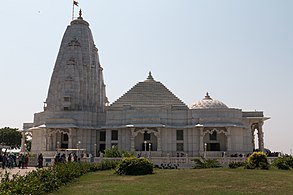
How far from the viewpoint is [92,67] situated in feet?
167

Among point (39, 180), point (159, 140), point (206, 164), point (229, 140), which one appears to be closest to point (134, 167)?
point (206, 164)

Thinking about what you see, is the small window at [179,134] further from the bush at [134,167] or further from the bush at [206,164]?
the bush at [134,167]

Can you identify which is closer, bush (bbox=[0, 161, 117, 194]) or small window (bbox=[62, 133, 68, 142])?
bush (bbox=[0, 161, 117, 194])

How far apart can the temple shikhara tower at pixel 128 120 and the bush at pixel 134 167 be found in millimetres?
20731

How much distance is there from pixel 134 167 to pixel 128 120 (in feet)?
78.5

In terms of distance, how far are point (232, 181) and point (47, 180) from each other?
9.06 meters

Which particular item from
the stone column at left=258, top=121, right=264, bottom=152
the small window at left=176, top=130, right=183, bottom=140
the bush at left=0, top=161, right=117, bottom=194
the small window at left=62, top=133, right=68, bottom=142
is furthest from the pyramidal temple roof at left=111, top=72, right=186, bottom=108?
the bush at left=0, top=161, right=117, bottom=194

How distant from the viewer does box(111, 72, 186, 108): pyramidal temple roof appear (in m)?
48.7

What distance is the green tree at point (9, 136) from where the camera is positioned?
6625 centimetres

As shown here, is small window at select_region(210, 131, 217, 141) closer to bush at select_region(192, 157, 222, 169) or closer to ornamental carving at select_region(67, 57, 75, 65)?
bush at select_region(192, 157, 222, 169)

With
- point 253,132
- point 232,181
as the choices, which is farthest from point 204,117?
point 232,181

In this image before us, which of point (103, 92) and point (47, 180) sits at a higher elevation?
point (103, 92)

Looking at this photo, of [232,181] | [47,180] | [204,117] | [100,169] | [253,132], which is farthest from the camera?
[253,132]

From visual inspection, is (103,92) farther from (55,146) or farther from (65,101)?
(55,146)
